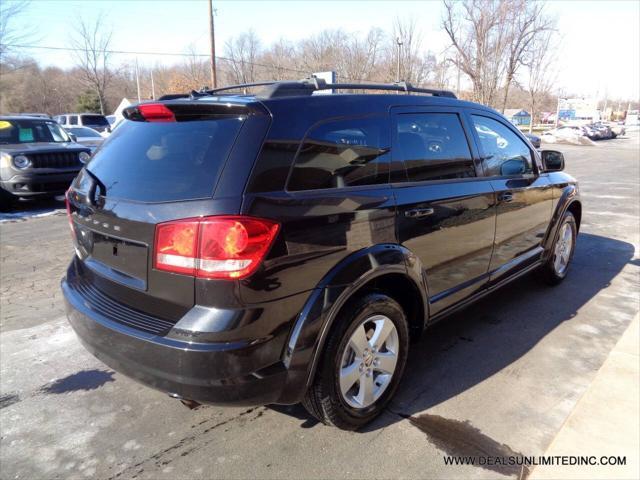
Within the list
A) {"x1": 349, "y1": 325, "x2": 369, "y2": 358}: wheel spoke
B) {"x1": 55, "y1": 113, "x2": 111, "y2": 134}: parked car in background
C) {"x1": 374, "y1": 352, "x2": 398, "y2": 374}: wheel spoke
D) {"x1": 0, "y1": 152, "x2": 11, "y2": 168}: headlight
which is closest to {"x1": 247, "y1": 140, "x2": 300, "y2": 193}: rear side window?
{"x1": 349, "y1": 325, "x2": 369, "y2": 358}: wheel spoke

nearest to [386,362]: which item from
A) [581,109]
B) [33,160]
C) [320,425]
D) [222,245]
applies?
[320,425]

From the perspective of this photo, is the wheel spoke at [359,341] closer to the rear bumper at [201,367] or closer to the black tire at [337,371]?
the black tire at [337,371]

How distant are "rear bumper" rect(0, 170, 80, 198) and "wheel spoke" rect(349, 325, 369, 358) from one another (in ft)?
27.5

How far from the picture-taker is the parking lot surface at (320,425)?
2.38 metres

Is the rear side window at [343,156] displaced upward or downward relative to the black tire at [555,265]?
upward

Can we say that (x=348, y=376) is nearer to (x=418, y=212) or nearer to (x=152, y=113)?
(x=418, y=212)

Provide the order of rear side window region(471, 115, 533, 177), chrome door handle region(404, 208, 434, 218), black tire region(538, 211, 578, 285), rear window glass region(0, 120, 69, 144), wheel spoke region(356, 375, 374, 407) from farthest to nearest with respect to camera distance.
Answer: rear window glass region(0, 120, 69, 144) < black tire region(538, 211, 578, 285) < rear side window region(471, 115, 533, 177) < chrome door handle region(404, 208, 434, 218) < wheel spoke region(356, 375, 374, 407)

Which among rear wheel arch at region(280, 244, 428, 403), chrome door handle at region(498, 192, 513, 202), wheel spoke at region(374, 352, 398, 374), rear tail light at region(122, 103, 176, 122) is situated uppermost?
rear tail light at region(122, 103, 176, 122)

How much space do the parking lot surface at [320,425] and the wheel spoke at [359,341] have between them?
0.49 meters

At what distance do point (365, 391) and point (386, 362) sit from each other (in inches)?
8.5

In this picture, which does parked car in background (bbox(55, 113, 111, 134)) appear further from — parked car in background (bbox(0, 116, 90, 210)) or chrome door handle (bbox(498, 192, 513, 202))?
chrome door handle (bbox(498, 192, 513, 202))

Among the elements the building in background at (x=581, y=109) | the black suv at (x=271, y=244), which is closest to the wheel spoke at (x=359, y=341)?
the black suv at (x=271, y=244)

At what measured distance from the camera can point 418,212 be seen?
9.22ft

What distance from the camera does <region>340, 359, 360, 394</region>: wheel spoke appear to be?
247 cm
